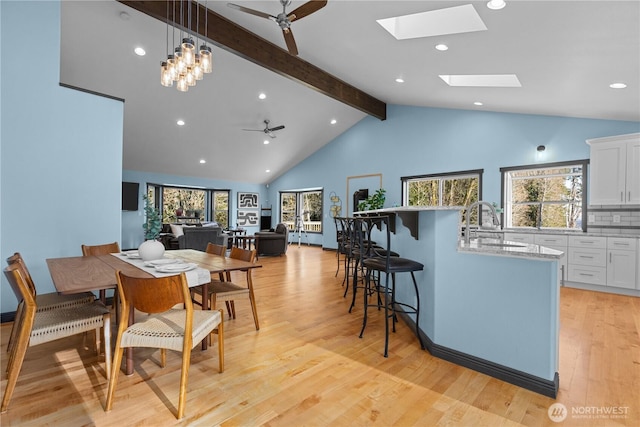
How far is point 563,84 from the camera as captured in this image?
150 inches

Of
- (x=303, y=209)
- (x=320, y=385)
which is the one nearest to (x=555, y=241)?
(x=320, y=385)

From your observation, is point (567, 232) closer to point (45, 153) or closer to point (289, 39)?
point (289, 39)

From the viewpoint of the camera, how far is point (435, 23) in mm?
3373

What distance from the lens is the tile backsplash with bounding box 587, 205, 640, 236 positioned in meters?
4.59

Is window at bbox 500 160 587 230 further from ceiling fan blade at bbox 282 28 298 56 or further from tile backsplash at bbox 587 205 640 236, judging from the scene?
ceiling fan blade at bbox 282 28 298 56

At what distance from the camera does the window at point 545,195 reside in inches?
206

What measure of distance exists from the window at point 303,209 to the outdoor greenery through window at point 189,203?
2.11 m

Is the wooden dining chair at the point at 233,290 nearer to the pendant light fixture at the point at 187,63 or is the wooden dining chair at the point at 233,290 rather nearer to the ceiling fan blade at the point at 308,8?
the pendant light fixture at the point at 187,63

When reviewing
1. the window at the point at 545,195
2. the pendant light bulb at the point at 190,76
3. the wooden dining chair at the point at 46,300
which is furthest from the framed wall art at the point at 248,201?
the wooden dining chair at the point at 46,300

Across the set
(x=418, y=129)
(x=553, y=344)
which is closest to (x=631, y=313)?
(x=553, y=344)

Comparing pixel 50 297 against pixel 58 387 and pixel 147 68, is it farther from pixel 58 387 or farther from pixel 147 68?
pixel 147 68

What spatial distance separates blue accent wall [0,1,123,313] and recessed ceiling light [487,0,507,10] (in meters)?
4.09

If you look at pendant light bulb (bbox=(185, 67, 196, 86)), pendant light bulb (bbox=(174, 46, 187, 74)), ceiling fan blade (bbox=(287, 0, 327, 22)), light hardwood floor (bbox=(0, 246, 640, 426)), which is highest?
ceiling fan blade (bbox=(287, 0, 327, 22))

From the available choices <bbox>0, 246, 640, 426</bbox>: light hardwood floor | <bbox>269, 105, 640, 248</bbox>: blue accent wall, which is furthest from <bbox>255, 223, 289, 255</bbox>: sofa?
<bbox>0, 246, 640, 426</bbox>: light hardwood floor
